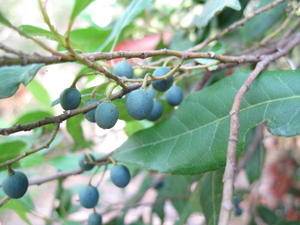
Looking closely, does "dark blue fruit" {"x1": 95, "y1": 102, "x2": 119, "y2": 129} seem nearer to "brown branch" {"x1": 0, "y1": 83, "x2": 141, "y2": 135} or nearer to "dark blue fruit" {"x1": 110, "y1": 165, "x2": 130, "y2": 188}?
"brown branch" {"x1": 0, "y1": 83, "x2": 141, "y2": 135}

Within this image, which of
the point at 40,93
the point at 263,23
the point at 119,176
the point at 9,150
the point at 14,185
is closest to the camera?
the point at 14,185

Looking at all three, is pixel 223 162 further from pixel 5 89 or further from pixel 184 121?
pixel 5 89

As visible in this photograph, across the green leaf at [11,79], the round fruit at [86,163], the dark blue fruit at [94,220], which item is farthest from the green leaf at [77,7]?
the dark blue fruit at [94,220]

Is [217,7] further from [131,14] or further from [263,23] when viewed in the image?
[263,23]

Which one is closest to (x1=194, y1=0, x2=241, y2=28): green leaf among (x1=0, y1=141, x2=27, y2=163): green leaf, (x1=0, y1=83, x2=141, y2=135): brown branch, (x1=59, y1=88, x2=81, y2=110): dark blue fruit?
(x1=0, y1=83, x2=141, y2=135): brown branch

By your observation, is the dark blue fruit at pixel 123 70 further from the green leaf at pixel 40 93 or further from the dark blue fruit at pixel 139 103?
the green leaf at pixel 40 93

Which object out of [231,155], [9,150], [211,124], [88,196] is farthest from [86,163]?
[231,155]
